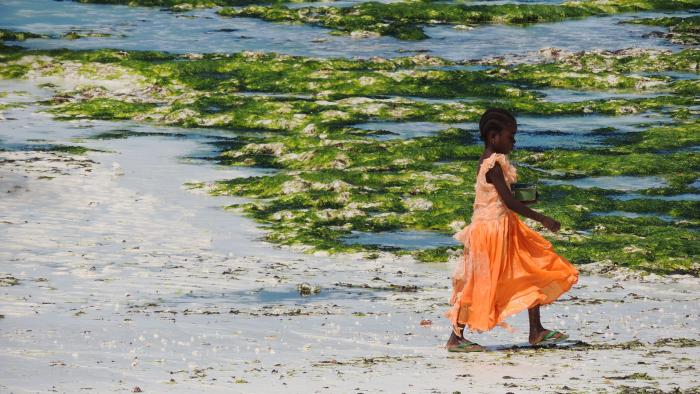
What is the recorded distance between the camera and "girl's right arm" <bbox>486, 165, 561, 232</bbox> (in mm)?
8938

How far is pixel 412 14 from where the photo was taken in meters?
44.0

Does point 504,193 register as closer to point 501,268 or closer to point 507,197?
point 507,197

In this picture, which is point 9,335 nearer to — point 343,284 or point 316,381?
point 316,381

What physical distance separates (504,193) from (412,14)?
117 feet

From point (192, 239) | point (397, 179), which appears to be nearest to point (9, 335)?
point (192, 239)

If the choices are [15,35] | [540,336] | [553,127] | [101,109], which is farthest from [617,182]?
[15,35]

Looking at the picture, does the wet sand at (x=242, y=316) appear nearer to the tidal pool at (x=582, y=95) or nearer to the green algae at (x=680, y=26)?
the tidal pool at (x=582, y=95)

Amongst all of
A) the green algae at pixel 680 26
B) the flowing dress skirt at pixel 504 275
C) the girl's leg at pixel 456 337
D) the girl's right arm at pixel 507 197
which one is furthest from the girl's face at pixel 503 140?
the green algae at pixel 680 26

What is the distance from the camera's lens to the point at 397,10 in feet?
145

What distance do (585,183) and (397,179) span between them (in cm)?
334

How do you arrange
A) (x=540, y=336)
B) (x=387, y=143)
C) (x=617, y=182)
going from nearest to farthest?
(x=540, y=336) < (x=617, y=182) < (x=387, y=143)

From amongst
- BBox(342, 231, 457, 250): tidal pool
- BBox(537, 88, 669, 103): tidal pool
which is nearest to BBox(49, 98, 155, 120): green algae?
BBox(537, 88, 669, 103): tidal pool

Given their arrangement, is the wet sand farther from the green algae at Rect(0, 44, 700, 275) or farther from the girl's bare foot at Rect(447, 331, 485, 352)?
the green algae at Rect(0, 44, 700, 275)

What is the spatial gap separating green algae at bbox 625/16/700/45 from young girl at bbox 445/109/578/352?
3022 cm
